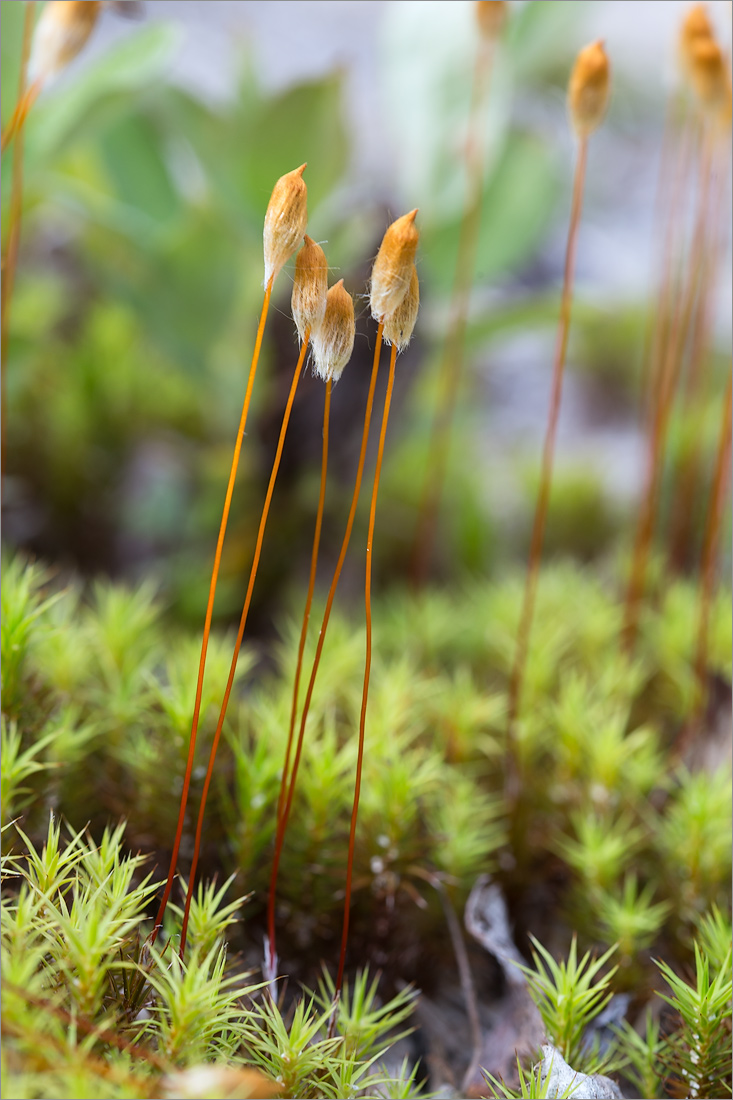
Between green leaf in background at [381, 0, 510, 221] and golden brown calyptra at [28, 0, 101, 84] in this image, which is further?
green leaf in background at [381, 0, 510, 221]

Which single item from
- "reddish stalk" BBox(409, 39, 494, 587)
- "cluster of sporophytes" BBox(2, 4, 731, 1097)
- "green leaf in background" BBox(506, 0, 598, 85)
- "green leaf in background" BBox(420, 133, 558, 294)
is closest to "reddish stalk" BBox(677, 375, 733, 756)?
"cluster of sporophytes" BBox(2, 4, 731, 1097)

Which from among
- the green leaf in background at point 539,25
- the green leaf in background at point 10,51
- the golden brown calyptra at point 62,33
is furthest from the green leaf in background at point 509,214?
the golden brown calyptra at point 62,33

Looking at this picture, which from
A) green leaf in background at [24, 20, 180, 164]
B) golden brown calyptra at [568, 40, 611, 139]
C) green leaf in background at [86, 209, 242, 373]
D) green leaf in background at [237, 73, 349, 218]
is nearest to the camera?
golden brown calyptra at [568, 40, 611, 139]

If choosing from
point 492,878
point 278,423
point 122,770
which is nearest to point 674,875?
point 492,878

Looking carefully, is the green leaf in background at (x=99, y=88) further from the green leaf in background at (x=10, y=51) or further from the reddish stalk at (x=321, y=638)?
the reddish stalk at (x=321, y=638)

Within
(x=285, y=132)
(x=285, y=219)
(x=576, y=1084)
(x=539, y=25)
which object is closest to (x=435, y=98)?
(x=539, y=25)

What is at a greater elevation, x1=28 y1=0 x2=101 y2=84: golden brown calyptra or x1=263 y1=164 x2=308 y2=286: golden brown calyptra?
x1=28 y1=0 x2=101 y2=84: golden brown calyptra

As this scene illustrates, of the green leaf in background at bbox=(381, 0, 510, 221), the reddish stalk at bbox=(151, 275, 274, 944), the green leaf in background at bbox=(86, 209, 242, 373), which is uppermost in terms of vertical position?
the green leaf in background at bbox=(381, 0, 510, 221)

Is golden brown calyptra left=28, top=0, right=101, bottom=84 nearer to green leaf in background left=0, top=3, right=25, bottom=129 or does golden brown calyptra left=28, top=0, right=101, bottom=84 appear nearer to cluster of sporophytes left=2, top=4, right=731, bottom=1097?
cluster of sporophytes left=2, top=4, right=731, bottom=1097
